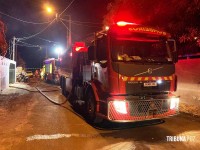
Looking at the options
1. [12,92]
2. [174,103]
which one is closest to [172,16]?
[174,103]

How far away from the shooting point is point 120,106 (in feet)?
22.4

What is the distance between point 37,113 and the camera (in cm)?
1018

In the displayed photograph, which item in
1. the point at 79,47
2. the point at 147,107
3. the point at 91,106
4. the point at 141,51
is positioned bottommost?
the point at 91,106

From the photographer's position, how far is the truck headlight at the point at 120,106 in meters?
6.83

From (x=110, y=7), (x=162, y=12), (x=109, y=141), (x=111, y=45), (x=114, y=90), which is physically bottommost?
(x=109, y=141)

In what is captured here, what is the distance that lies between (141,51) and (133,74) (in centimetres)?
91

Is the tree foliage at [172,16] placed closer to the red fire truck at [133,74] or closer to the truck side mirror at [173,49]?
the truck side mirror at [173,49]

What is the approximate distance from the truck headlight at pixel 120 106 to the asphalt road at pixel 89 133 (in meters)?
0.69

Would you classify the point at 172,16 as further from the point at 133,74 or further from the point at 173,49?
the point at 133,74

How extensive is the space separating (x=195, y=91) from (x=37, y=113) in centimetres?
709

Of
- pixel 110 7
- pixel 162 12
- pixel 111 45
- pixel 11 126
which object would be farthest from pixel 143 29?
pixel 110 7

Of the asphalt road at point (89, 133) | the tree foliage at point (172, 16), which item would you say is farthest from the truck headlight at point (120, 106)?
the tree foliage at point (172, 16)

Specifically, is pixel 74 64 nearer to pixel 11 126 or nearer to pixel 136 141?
pixel 11 126

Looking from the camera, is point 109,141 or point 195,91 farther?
point 195,91
